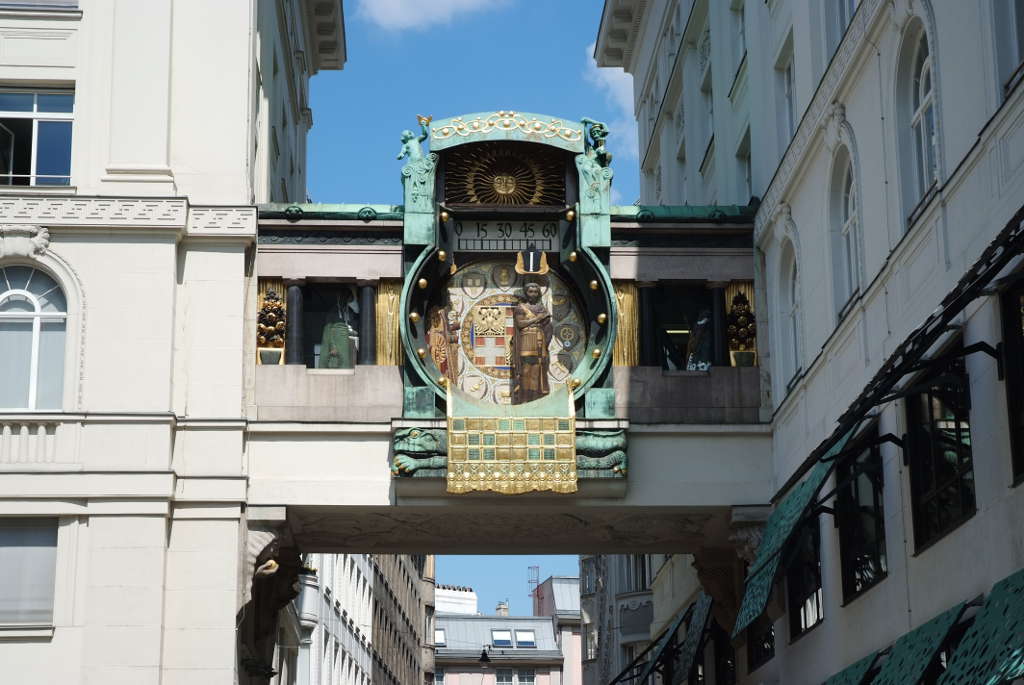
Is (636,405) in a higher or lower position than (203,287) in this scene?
lower

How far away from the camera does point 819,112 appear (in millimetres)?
26984

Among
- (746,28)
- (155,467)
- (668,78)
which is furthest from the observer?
(668,78)

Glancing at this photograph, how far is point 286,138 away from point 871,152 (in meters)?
22.8

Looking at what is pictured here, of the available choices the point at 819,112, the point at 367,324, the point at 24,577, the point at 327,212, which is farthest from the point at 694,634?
the point at 24,577

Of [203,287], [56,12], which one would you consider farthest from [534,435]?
[56,12]

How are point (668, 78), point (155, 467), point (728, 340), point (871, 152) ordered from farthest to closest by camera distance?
point (668, 78)
point (728, 340)
point (155, 467)
point (871, 152)

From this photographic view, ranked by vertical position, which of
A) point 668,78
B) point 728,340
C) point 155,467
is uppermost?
point 668,78

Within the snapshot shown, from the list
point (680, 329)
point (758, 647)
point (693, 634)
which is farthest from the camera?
point (693, 634)

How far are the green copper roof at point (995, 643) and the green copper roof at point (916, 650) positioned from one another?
3.37 feet

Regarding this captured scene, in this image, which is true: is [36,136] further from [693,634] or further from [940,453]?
[940,453]

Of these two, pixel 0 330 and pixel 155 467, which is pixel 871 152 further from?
pixel 0 330

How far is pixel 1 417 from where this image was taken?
96.4ft

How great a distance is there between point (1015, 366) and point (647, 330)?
44.2ft

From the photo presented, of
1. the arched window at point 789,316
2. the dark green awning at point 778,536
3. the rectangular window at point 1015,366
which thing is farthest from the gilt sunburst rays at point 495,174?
the rectangular window at point 1015,366
